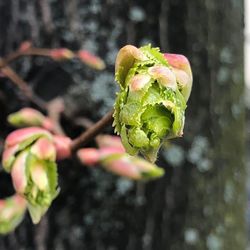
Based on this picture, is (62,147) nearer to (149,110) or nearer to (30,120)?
(30,120)

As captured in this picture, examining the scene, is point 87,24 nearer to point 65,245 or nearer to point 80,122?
point 80,122

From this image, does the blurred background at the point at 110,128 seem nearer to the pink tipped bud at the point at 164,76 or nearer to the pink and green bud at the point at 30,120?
the pink and green bud at the point at 30,120

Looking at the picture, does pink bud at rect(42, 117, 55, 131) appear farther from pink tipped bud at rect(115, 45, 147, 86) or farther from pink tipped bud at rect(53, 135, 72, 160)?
pink tipped bud at rect(115, 45, 147, 86)

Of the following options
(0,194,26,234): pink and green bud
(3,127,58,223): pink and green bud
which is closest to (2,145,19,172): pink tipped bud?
(3,127,58,223): pink and green bud

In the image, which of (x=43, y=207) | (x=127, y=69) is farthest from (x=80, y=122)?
(x=127, y=69)

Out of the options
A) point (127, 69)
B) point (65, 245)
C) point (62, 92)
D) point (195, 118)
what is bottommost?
point (65, 245)

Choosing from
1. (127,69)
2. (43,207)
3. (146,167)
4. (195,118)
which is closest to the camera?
(127,69)

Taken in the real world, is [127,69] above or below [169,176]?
above
